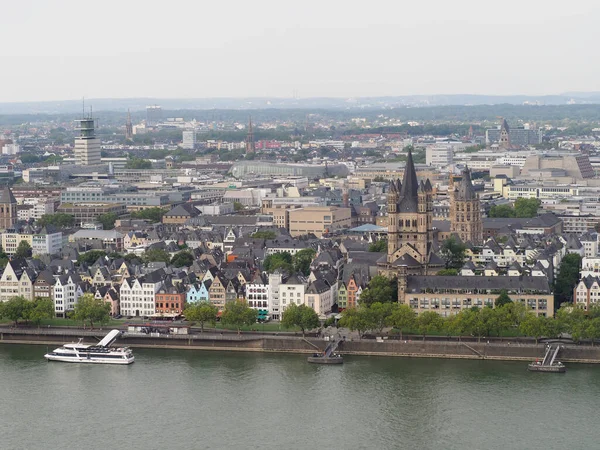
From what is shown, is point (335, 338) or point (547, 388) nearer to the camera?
point (547, 388)

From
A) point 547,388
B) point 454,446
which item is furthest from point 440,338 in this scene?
point 454,446

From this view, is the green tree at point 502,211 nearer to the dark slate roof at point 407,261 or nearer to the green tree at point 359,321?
the dark slate roof at point 407,261

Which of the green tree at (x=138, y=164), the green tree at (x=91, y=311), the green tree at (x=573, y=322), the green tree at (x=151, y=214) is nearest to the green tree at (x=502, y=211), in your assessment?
the green tree at (x=151, y=214)

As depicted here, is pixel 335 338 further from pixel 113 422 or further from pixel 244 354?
pixel 113 422

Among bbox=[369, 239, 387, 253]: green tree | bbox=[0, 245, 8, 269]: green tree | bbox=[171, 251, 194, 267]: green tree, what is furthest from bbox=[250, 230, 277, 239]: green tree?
bbox=[0, 245, 8, 269]: green tree

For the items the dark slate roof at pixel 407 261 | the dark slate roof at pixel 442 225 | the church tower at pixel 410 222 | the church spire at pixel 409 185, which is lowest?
the dark slate roof at pixel 442 225

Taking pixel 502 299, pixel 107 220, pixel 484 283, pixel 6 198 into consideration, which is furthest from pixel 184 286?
pixel 6 198
